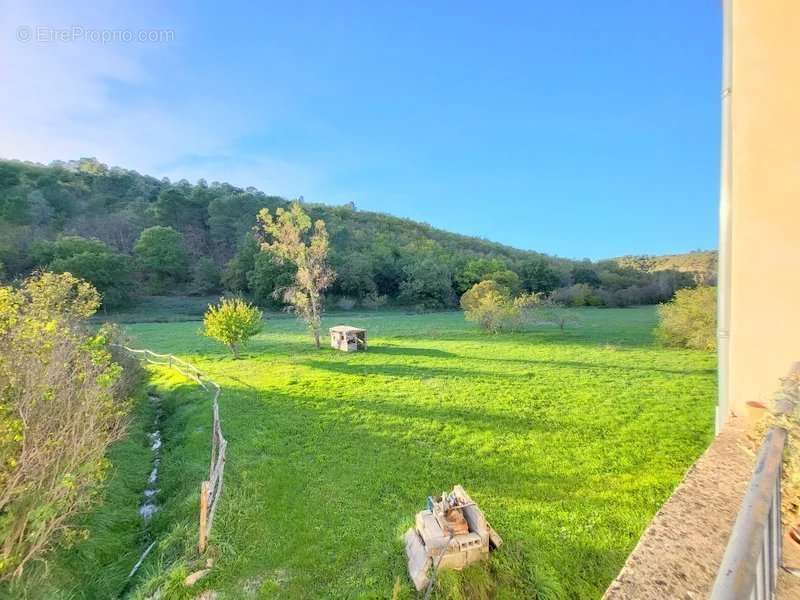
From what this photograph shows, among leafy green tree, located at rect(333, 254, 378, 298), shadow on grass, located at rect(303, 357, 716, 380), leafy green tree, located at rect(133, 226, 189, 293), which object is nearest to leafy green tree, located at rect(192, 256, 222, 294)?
leafy green tree, located at rect(133, 226, 189, 293)

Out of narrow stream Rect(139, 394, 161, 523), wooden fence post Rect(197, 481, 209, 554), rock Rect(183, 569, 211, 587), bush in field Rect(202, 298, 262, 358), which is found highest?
bush in field Rect(202, 298, 262, 358)

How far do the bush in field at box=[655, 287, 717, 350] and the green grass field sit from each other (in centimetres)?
367

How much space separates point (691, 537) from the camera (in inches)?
85.3

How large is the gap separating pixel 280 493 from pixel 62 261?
39124 mm

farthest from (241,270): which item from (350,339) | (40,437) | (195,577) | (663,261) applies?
(663,261)

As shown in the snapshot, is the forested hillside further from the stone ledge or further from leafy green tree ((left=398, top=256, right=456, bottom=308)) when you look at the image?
the stone ledge

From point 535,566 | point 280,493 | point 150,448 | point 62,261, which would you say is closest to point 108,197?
point 62,261

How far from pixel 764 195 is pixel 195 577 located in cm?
717

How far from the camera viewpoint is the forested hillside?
38344mm

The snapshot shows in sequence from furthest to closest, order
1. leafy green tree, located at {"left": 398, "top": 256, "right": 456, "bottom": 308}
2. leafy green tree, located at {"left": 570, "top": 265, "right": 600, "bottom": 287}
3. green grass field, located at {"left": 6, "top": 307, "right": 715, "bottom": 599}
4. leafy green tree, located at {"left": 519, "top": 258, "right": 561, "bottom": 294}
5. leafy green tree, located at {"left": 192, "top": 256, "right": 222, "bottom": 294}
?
leafy green tree, located at {"left": 570, "top": 265, "right": 600, "bottom": 287} → leafy green tree, located at {"left": 519, "top": 258, "right": 561, "bottom": 294} → leafy green tree, located at {"left": 398, "top": 256, "right": 456, "bottom": 308} → leafy green tree, located at {"left": 192, "top": 256, "right": 222, "bottom": 294} → green grass field, located at {"left": 6, "top": 307, "right": 715, "bottom": 599}

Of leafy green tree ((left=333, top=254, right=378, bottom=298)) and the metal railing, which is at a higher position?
leafy green tree ((left=333, top=254, right=378, bottom=298))

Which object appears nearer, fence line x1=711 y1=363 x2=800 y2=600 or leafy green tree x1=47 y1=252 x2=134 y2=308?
fence line x1=711 y1=363 x2=800 y2=600

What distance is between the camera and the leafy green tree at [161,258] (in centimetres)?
4404

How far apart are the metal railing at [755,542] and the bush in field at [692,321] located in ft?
65.1
